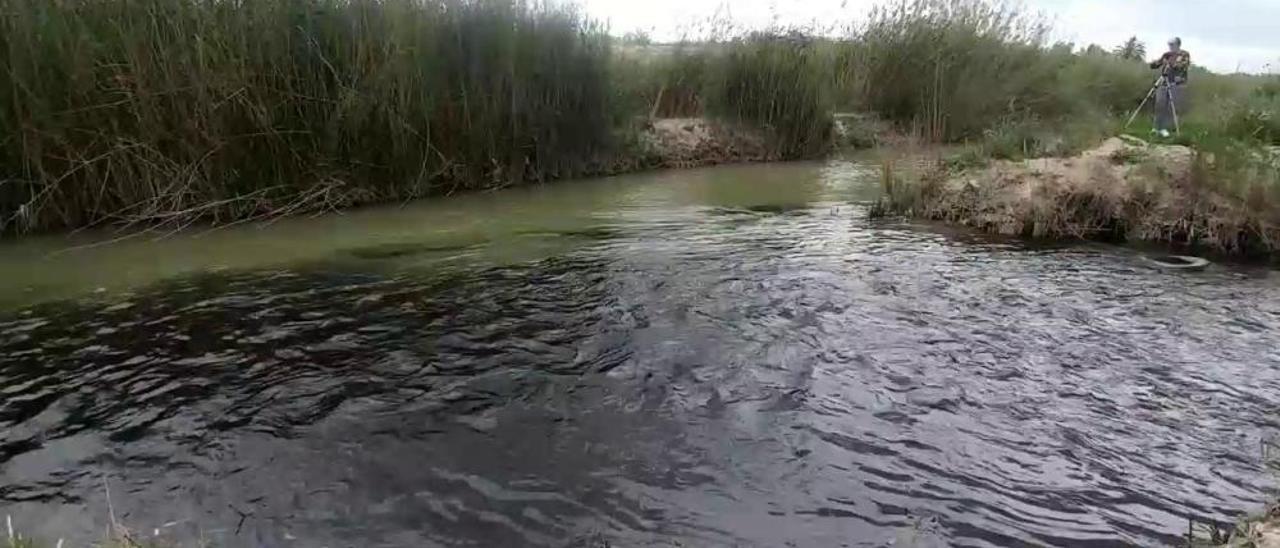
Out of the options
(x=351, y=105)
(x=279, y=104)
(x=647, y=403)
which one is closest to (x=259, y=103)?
(x=279, y=104)

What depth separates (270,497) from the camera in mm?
3639

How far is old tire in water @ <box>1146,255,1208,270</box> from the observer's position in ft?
24.8

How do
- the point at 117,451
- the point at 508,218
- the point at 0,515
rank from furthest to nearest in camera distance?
1. the point at 508,218
2. the point at 117,451
3. the point at 0,515

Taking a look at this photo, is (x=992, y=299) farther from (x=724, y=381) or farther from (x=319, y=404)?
(x=319, y=404)

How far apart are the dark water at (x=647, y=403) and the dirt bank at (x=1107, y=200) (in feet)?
2.85

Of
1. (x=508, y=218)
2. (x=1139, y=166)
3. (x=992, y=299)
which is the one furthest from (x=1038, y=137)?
(x=508, y=218)

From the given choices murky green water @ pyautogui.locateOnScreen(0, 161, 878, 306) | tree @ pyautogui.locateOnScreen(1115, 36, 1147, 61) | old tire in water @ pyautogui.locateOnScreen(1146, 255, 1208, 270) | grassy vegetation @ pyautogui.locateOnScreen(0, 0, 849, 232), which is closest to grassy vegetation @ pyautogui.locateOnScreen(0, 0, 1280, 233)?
grassy vegetation @ pyautogui.locateOnScreen(0, 0, 849, 232)

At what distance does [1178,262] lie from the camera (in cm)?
775

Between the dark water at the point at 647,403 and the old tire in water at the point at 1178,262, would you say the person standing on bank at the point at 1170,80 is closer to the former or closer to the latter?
the old tire in water at the point at 1178,262

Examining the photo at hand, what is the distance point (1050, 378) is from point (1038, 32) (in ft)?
58.2

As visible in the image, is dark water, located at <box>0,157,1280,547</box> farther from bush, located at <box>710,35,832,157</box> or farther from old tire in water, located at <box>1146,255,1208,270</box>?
bush, located at <box>710,35,832,157</box>

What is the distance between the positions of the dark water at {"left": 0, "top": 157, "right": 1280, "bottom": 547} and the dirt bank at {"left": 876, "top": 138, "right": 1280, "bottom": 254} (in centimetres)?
87

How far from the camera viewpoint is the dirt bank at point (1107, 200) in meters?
8.02

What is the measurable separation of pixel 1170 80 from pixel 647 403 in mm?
12320
